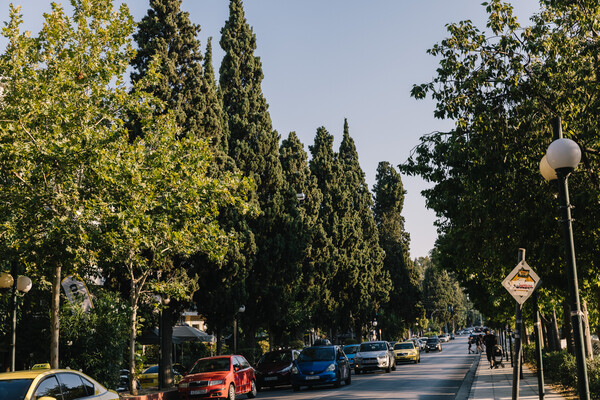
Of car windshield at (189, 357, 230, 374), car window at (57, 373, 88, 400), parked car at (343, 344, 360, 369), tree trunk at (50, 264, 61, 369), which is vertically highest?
tree trunk at (50, 264, 61, 369)

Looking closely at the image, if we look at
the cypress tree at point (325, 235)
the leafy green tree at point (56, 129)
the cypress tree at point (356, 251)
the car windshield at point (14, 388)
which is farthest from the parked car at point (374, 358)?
the car windshield at point (14, 388)

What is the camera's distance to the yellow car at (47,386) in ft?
25.9

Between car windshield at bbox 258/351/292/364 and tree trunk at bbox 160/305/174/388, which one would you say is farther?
car windshield at bbox 258/351/292/364

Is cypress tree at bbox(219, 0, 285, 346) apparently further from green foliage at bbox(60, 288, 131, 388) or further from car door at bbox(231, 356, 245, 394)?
green foliage at bbox(60, 288, 131, 388)

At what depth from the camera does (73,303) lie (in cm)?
2059

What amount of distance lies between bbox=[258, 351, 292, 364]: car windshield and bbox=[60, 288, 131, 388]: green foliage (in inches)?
291

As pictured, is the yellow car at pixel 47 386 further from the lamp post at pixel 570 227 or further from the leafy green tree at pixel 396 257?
the leafy green tree at pixel 396 257

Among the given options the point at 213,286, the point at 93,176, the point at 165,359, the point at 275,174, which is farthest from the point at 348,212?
the point at 93,176

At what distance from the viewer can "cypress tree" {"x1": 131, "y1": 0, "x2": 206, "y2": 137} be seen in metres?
26.1

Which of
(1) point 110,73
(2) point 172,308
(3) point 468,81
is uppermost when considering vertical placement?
(1) point 110,73

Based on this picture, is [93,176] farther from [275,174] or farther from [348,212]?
[348,212]

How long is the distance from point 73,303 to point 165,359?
514 cm

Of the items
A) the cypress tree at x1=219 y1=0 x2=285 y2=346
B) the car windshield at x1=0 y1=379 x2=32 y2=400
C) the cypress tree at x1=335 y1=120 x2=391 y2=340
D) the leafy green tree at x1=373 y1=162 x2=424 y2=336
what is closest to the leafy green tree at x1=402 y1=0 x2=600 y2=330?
the car windshield at x1=0 y1=379 x2=32 y2=400

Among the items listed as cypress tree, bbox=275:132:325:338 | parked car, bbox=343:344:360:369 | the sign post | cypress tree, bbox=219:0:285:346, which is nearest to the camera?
the sign post
